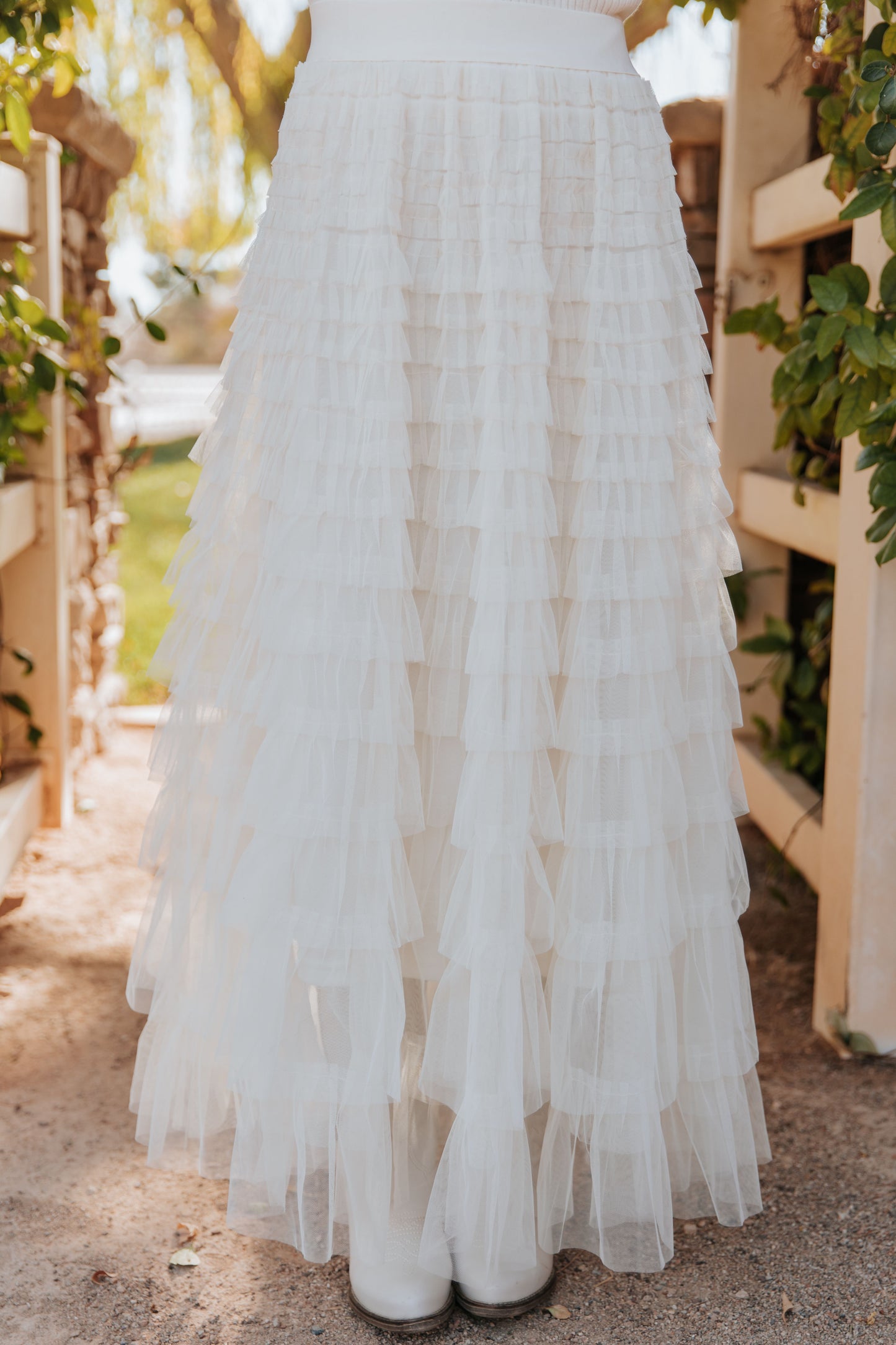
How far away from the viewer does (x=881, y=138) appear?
4.67 ft

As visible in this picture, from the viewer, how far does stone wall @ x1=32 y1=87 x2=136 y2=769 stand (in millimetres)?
2805

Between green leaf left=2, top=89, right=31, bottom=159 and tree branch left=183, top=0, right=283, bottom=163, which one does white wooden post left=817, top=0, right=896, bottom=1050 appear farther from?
tree branch left=183, top=0, right=283, bottom=163

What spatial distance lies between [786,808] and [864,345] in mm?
1041

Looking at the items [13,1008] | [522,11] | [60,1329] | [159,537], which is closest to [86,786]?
[13,1008]

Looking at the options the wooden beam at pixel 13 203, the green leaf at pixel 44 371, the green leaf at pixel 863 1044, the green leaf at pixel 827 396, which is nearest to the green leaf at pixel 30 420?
the green leaf at pixel 44 371

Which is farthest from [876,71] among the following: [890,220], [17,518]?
[17,518]

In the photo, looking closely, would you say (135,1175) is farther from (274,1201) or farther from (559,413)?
(559,413)

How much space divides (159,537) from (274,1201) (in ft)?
20.6

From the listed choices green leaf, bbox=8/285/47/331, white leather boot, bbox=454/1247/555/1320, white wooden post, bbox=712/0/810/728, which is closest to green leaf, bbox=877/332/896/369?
white wooden post, bbox=712/0/810/728

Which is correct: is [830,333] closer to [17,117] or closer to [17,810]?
[17,117]

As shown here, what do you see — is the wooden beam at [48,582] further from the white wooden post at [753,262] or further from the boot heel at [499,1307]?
the boot heel at [499,1307]

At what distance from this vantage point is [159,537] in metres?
7.12

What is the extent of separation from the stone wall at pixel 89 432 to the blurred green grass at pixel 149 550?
158mm

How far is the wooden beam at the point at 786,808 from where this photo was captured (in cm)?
218
